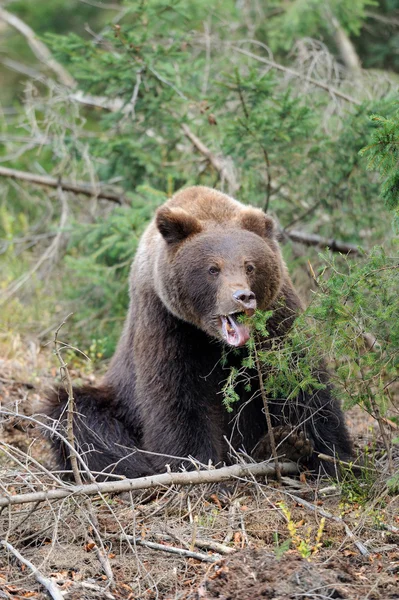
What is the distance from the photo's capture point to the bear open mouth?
17.4 feet

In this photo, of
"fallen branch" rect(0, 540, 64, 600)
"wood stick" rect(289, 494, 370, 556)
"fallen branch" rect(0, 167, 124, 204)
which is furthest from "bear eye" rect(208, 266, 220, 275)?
"fallen branch" rect(0, 167, 124, 204)

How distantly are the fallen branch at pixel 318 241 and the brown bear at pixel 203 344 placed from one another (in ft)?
9.33

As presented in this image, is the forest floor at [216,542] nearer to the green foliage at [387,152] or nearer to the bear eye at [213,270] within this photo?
the bear eye at [213,270]

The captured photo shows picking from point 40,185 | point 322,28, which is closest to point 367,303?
point 40,185

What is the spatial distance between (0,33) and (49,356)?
37.5 ft

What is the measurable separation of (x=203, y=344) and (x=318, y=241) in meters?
3.43

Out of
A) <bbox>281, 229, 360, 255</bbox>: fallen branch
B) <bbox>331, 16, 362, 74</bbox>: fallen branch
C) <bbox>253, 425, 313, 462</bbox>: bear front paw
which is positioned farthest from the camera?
<bbox>331, 16, 362, 74</bbox>: fallen branch

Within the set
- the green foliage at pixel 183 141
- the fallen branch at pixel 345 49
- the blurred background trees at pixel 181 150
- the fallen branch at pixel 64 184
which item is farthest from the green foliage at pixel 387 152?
the fallen branch at pixel 345 49

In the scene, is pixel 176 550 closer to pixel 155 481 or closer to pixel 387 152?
pixel 155 481

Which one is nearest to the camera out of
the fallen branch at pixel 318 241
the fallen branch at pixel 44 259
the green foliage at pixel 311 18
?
the fallen branch at pixel 318 241

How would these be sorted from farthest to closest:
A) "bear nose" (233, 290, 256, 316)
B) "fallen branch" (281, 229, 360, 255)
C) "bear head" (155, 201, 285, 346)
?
"fallen branch" (281, 229, 360, 255), "bear head" (155, 201, 285, 346), "bear nose" (233, 290, 256, 316)

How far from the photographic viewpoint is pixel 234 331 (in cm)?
538

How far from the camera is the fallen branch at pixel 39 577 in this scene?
3950 millimetres

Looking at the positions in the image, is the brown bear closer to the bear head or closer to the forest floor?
the bear head
